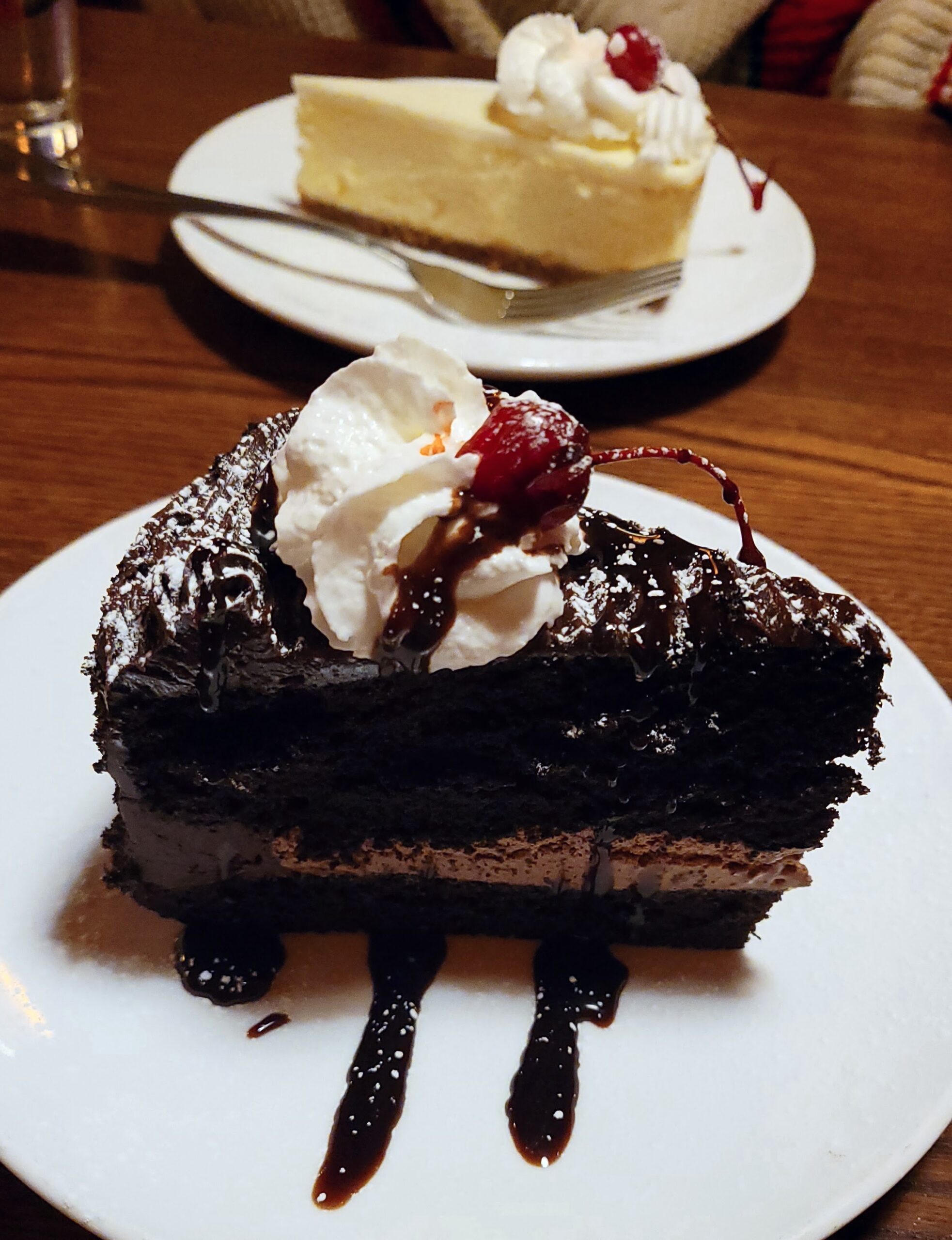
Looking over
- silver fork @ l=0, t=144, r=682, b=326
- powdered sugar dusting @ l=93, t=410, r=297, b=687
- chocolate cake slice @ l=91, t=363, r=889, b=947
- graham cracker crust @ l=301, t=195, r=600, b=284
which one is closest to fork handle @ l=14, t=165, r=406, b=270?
silver fork @ l=0, t=144, r=682, b=326

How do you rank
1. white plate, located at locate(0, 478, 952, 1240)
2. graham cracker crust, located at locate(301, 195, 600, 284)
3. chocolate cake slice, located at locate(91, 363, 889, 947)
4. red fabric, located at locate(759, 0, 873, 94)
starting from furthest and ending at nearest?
red fabric, located at locate(759, 0, 873, 94), graham cracker crust, located at locate(301, 195, 600, 284), chocolate cake slice, located at locate(91, 363, 889, 947), white plate, located at locate(0, 478, 952, 1240)

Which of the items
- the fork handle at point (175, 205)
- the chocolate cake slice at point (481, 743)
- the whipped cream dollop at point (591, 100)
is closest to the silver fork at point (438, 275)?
the fork handle at point (175, 205)

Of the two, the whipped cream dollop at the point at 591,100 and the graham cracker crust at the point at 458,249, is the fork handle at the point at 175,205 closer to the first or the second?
the graham cracker crust at the point at 458,249

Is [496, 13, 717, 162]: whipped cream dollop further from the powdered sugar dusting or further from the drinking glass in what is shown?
the powdered sugar dusting

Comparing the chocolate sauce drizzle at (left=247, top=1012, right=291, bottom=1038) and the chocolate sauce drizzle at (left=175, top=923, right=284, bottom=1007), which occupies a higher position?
the chocolate sauce drizzle at (left=247, top=1012, right=291, bottom=1038)

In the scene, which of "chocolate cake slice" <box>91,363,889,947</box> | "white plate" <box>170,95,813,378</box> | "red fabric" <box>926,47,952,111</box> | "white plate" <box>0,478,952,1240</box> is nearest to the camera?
"white plate" <box>0,478,952,1240</box>
